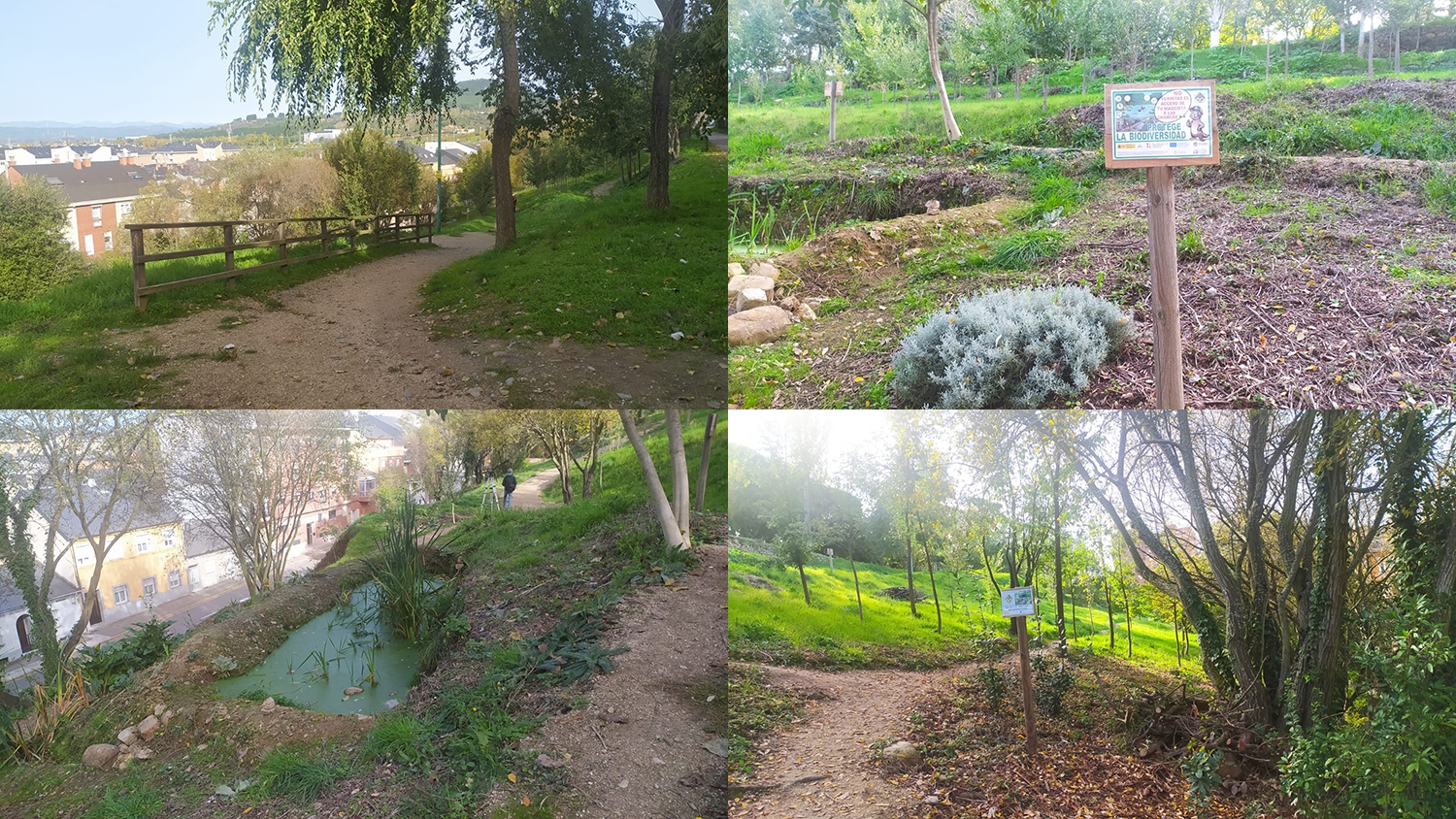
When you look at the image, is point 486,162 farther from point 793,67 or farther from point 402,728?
point 402,728

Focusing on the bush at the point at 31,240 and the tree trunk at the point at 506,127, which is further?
the tree trunk at the point at 506,127

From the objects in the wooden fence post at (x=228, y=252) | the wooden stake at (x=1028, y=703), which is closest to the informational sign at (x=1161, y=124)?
the wooden stake at (x=1028, y=703)

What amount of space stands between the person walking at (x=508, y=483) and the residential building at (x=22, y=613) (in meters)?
1.98

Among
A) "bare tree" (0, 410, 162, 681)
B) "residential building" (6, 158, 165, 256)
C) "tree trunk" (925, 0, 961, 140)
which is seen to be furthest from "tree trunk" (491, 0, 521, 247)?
"tree trunk" (925, 0, 961, 140)

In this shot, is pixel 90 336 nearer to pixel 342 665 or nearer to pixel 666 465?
pixel 342 665

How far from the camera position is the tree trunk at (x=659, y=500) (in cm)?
437

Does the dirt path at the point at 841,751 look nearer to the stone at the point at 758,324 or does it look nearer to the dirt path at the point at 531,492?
the stone at the point at 758,324

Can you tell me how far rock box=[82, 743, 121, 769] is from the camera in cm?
332

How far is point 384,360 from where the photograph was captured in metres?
4.01

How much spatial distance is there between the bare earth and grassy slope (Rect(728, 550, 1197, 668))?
119 centimetres

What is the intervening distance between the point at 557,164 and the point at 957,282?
2.40 metres

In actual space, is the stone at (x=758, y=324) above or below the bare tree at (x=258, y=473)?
above

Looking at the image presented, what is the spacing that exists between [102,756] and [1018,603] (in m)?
3.99

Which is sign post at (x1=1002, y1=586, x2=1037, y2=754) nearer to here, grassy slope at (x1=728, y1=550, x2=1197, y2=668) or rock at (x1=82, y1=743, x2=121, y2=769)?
grassy slope at (x1=728, y1=550, x2=1197, y2=668)
